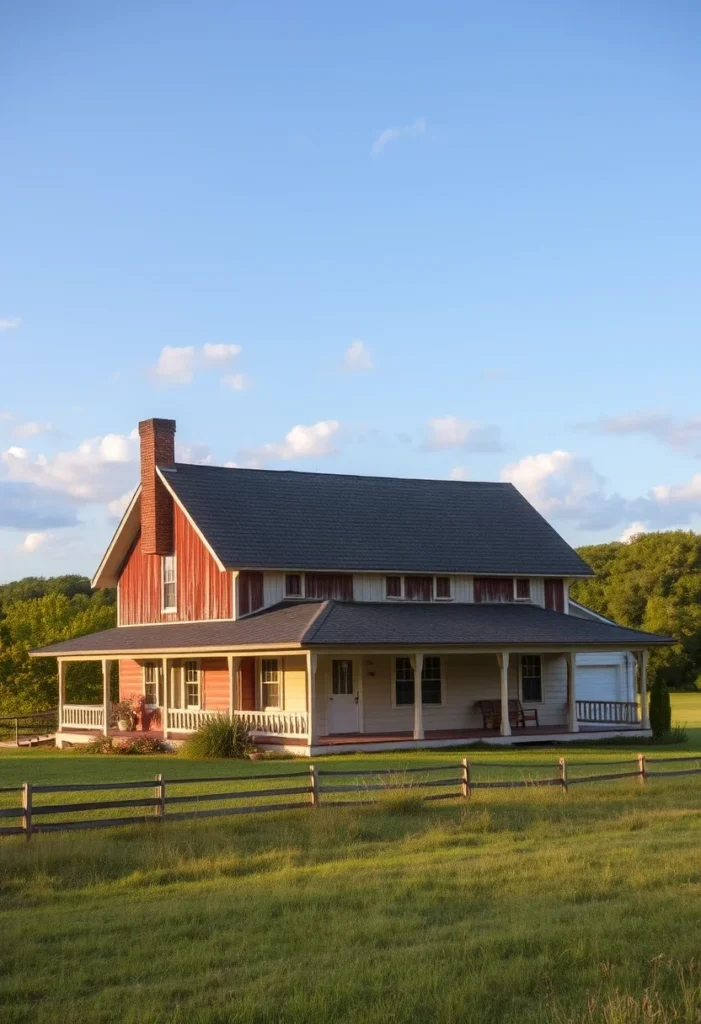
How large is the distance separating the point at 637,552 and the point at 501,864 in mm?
76257

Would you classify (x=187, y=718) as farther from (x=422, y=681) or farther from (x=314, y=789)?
(x=314, y=789)

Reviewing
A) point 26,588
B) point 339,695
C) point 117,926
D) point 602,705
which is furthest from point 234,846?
point 26,588

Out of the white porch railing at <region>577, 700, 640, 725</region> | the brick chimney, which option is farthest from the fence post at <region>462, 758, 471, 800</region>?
the brick chimney

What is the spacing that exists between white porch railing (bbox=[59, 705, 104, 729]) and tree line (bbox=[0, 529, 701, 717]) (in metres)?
5.31

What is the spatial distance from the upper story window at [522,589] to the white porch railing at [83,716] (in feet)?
45.1

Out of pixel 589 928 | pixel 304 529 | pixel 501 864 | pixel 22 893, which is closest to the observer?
pixel 589 928

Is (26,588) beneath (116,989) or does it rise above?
above

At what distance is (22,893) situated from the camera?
14.3 meters

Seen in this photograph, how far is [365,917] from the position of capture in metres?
12.7

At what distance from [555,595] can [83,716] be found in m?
16.0

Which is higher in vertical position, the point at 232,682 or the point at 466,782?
the point at 232,682

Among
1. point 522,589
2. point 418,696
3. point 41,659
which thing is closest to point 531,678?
point 522,589

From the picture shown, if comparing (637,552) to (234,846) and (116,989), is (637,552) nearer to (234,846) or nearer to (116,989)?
(234,846)

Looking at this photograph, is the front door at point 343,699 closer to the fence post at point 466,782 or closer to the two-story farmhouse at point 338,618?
the two-story farmhouse at point 338,618
